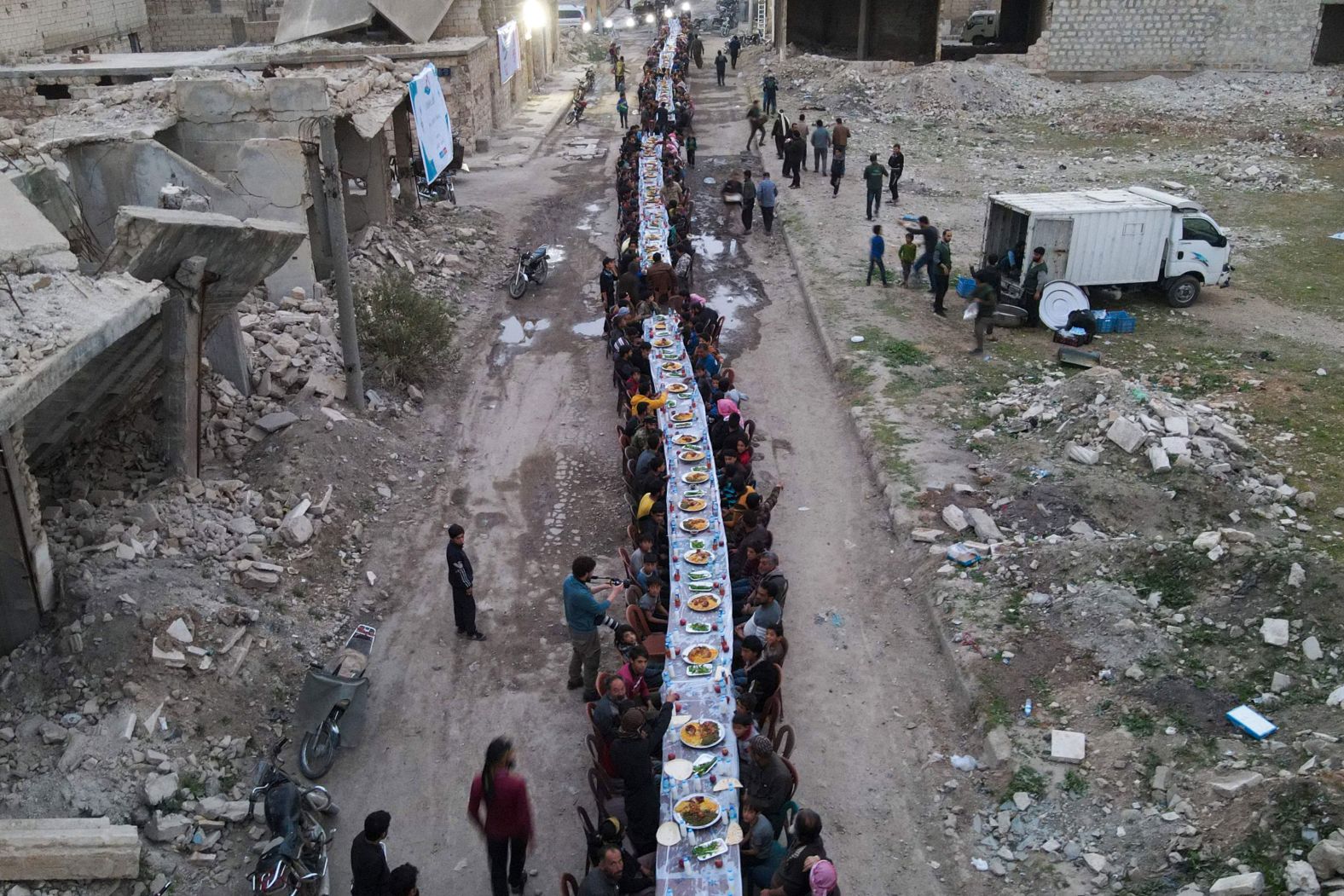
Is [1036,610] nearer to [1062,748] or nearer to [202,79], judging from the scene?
[1062,748]

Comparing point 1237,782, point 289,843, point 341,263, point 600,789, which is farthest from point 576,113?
point 1237,782

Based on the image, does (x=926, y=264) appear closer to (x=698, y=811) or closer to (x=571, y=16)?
(x=698, y=811)

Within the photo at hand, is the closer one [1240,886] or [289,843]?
[1240,886]

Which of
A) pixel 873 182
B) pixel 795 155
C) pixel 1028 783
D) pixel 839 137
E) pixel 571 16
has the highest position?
pixel 571 16

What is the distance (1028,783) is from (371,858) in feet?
15.6

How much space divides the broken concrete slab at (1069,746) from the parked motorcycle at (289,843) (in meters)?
5.43

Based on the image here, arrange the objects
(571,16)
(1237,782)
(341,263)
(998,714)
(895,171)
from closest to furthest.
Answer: (1237,782) < (998,714) < (341,263) < (895,171) < (571,16)

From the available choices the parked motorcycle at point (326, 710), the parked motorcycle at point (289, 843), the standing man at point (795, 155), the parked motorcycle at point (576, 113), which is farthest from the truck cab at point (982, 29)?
the parked motorcycle at point (289, 843)

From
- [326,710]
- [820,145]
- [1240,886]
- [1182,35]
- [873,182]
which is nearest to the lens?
[1240,886]

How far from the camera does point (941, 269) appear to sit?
17.2 meters

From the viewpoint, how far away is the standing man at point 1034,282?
54.0 feet

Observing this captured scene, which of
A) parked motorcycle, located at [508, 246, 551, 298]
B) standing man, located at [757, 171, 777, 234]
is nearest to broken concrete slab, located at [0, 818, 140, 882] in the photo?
parked motorcycle, located at [508, 246, 551, 298]

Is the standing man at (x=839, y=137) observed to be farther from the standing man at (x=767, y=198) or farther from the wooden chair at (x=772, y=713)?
the wooden chair at (x=772, y=713)

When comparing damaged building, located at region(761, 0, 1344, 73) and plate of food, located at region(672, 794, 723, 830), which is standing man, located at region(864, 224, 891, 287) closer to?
plate of food, located at region(672, 794, 723, 830)
